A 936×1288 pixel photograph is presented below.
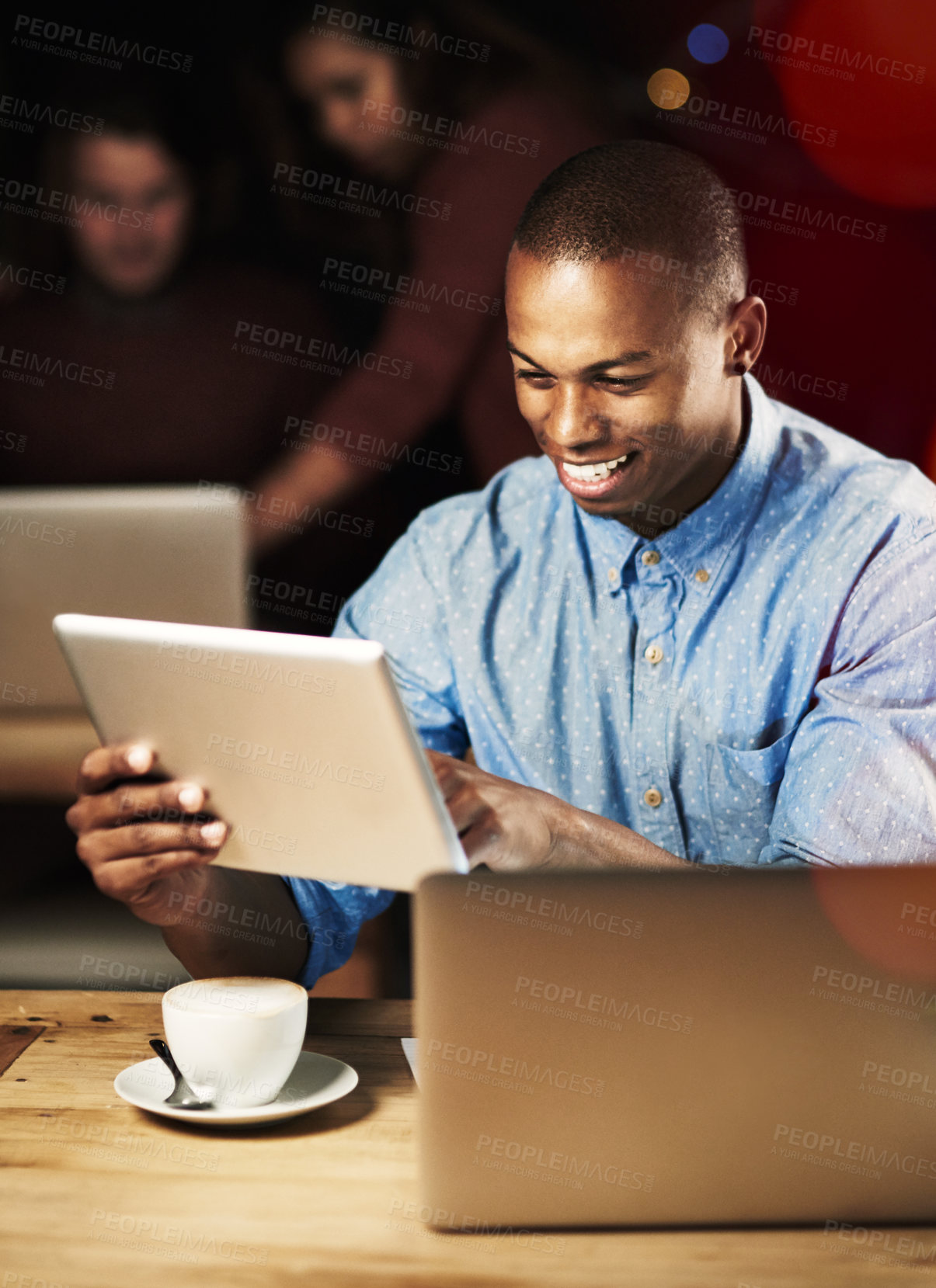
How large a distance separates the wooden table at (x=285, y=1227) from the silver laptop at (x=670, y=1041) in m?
0.02

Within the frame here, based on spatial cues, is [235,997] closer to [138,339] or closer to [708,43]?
[138,339]

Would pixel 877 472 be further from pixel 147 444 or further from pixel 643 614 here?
pixel 147 444

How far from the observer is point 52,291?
2.67 meters

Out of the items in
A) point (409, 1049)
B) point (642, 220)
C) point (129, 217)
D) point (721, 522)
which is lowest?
point (409, 1049)

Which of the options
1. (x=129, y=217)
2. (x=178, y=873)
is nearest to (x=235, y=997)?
(x=178, y=873)

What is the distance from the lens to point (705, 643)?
146cm

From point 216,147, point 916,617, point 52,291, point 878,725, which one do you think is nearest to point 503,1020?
point 878,725

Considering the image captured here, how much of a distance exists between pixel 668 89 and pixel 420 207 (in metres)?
0.63

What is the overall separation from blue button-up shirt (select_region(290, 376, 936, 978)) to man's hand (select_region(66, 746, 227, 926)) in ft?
0.85

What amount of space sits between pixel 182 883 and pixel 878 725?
735 millimetres

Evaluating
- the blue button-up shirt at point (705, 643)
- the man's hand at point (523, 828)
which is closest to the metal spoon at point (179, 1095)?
the man's hand at point (523, 828)

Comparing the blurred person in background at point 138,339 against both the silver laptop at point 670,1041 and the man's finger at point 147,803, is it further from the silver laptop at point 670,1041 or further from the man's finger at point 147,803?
the silver laptop at point 670,1041

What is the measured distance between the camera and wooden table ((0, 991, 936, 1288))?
24.2 inches

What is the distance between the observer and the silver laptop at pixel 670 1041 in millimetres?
617
